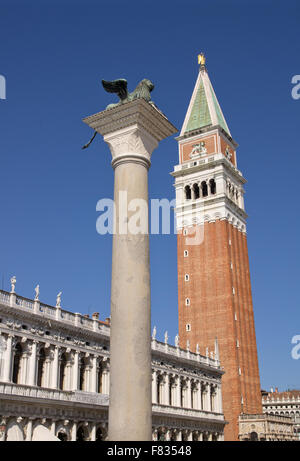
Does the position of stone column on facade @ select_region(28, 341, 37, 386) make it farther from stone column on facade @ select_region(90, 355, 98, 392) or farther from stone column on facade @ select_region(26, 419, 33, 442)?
stone column on facade @ select_region(90, 355, 98, 392)

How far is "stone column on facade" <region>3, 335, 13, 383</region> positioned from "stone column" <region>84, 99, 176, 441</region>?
1955 cm

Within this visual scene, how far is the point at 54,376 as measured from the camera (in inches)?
1261

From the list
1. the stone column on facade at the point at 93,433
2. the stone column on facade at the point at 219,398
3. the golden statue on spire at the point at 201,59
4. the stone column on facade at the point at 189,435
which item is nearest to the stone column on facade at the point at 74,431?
the stone column on facade at the point at 93,433

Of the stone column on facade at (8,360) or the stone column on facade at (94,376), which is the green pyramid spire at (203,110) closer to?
the stone column on facade at (94,376)

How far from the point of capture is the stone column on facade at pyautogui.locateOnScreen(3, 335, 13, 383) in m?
28.5

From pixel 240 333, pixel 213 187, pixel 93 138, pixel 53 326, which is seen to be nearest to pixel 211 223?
pixel 213 187

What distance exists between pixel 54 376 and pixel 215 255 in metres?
36.4

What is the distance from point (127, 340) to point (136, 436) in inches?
69.8

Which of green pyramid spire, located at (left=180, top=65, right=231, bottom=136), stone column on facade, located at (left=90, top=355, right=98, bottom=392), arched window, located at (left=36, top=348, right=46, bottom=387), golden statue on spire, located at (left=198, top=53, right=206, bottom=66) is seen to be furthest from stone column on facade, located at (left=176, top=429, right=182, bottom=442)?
golden statue on spire, located at (left=198, top=53, right=206, bottom=66)

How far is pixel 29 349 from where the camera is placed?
30.8 m

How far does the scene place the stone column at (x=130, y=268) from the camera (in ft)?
33.8

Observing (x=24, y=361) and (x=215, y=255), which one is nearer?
(x=24, y=361)

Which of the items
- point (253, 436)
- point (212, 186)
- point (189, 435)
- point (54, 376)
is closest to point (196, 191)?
point (212, 186)

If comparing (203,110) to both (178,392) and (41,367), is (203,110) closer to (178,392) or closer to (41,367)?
(178,392)
